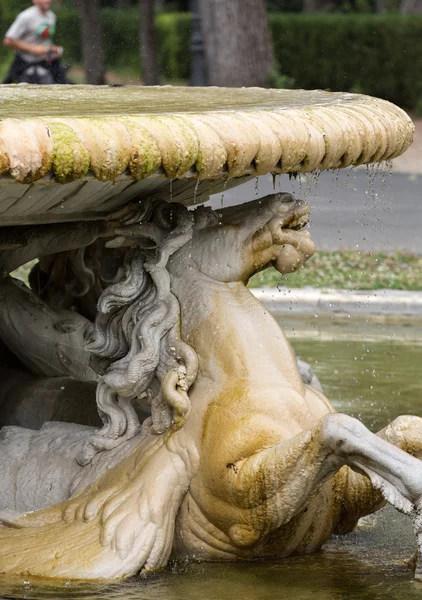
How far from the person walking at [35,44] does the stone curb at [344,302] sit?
8976mm

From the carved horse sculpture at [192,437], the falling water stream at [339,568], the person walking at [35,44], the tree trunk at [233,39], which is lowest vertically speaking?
the tree trunk at [233,39]

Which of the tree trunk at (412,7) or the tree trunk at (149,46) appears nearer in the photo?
the tree trunk at (149,46)

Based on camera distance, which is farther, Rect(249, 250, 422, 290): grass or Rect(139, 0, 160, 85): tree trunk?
Rect(139, 0, 160, 85): tree trunk

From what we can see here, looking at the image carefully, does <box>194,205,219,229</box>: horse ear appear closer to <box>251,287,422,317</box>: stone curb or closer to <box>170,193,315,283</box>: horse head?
<box>170,193,315,283</box>: horse head

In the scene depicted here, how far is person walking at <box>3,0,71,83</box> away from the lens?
17.0 metres

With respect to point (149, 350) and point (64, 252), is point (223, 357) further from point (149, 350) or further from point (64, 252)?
point (64, 252)

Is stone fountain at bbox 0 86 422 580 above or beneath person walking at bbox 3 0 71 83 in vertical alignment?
above

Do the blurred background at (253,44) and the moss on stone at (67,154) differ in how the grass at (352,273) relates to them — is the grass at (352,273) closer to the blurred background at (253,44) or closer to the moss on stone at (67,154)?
the moss on stone at (67,154)

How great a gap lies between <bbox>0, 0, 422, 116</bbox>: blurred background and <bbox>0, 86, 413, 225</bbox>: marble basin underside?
1556 centimetres

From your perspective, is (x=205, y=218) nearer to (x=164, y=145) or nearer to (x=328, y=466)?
(x=164, y=145)

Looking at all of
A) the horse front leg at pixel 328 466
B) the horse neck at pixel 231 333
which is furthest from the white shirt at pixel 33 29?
the horse front leg at pixel 328 466

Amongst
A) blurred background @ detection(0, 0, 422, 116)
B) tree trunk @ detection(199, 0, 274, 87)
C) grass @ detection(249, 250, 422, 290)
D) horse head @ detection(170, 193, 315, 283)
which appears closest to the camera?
horse head @ detection(170, 193, 315, 283)

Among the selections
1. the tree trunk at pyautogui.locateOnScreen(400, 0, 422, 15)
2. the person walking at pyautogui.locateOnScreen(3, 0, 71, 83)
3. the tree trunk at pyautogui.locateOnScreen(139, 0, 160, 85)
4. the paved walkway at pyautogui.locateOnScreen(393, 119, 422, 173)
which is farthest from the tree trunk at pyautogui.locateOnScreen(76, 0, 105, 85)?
the tree trunk at pyautogui.locateOnScreen(400, 0, 422, 15)

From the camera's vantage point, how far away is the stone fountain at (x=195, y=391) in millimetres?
3652
